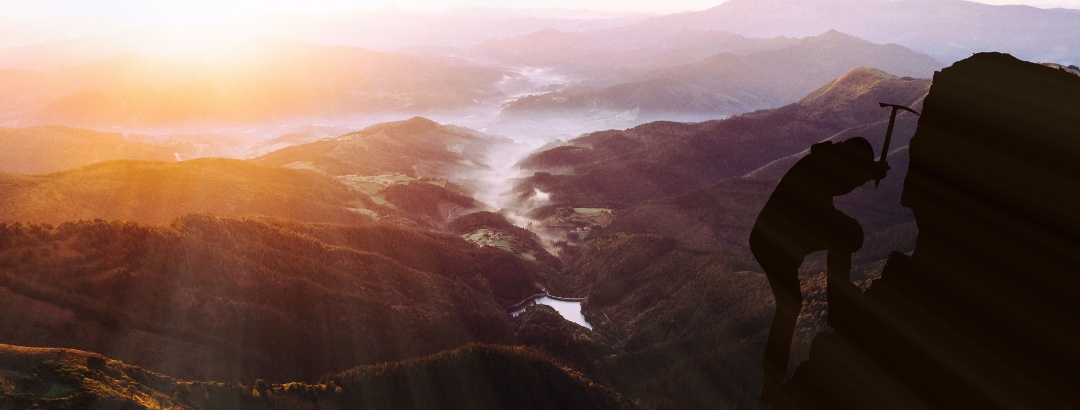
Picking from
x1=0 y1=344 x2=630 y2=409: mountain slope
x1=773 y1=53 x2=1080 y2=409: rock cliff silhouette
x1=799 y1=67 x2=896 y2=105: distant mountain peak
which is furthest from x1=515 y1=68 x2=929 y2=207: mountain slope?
x1=773 y1=53 x2=1080 y2=409: rock cliff silhouette

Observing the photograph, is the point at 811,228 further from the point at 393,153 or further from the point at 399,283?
the point at 393,153

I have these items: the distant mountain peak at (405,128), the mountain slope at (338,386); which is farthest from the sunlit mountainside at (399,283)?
the distant mountain peak at (405,128)

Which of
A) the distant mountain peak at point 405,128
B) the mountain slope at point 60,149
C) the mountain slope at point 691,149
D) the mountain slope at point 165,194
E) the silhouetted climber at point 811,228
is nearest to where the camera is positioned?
the silhouetted climber at point 811,228

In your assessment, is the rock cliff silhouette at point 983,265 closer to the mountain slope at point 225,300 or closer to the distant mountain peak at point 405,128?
the mountain slope at point 225,300

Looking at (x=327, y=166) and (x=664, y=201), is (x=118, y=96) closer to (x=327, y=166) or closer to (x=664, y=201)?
(x=327, y=166)

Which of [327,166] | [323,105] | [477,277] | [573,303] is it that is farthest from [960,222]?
[323,105]

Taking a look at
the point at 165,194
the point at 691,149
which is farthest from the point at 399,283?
the point at 691,149
